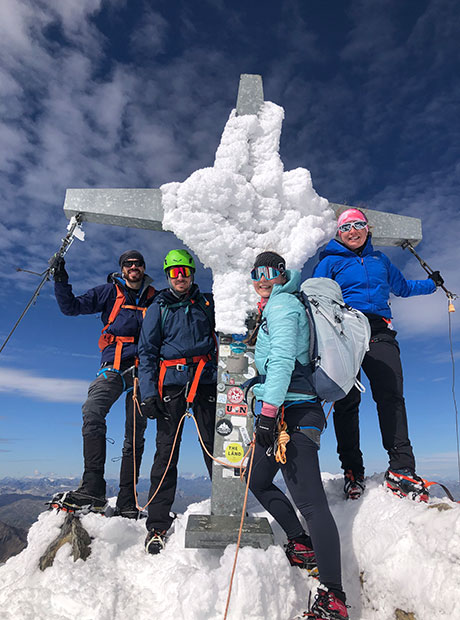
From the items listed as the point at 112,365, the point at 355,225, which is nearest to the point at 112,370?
the point at 112,365

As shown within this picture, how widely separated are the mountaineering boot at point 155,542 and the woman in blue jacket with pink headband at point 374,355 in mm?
2137

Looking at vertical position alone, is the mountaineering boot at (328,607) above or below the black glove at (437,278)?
below

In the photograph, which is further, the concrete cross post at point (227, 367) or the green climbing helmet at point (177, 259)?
the green climbing helmet at point (177, 259)

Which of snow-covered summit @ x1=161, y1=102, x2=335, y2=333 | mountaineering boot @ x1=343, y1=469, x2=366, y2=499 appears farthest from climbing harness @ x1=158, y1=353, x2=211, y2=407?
mountaineering boot @ x1=343, y1=469, x2=366, y2=499

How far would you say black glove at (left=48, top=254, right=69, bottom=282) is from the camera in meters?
4.84

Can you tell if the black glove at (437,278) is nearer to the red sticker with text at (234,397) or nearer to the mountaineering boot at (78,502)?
the red sticker with text at (234,397)

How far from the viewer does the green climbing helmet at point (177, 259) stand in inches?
182

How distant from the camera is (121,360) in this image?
4691 millimetres

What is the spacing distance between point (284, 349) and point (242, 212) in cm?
300

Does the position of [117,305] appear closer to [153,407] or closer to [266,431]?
[153,407]

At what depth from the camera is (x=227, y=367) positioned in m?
4.73

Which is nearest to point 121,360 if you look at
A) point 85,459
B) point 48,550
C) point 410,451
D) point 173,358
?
point 173,358

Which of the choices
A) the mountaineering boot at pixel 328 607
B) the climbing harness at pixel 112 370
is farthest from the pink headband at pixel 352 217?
the mountaineering boot at pixel 328 607

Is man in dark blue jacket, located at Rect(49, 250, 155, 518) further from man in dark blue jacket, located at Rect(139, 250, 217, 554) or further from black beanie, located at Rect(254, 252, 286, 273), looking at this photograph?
black beanie, located at Rect(254, 252, 286, 273)
